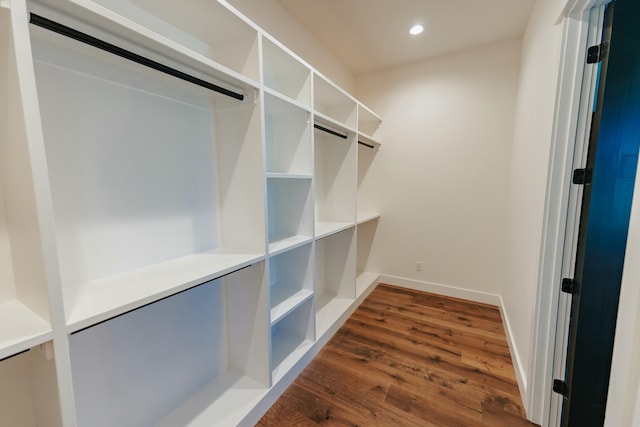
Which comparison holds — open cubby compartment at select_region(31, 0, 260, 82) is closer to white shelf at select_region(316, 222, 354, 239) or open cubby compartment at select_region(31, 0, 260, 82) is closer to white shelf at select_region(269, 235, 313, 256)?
white shelf at select_region(269, 235, 313, 256)

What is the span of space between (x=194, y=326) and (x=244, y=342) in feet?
1.09

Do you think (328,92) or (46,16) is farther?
(328,92)

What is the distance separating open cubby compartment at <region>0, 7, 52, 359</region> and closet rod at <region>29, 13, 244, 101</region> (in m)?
0.12

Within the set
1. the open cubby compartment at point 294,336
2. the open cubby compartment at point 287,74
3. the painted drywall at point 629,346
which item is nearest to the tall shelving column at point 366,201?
the open cubby compartment at point 294,336

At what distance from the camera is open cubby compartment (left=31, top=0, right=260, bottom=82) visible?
0.89 meters

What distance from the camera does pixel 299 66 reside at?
1749mm

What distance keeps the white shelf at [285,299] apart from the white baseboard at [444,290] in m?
A: 1.86

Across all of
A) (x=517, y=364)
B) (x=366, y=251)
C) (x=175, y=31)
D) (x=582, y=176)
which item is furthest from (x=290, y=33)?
(x=517, y=364)

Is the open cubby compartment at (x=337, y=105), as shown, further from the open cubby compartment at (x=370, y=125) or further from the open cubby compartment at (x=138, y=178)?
the open cubby compartment at (x=138, y=178)

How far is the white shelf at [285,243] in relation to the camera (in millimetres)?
1580

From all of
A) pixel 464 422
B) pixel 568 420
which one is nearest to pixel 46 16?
pixel 464 422

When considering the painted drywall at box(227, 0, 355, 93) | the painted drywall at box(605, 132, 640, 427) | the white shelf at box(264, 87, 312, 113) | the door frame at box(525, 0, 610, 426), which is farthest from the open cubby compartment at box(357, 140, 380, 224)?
the painted drywall at box(605, 132, 640, 427)

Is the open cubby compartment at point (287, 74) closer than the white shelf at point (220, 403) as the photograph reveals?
No

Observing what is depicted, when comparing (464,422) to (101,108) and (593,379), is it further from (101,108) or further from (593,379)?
(101,108)
